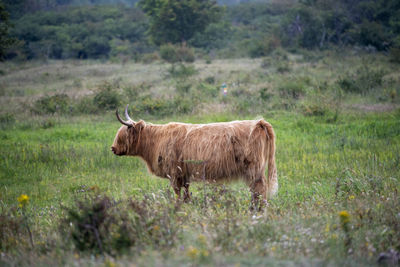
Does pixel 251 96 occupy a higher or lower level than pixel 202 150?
lower

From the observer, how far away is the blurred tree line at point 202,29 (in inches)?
1417

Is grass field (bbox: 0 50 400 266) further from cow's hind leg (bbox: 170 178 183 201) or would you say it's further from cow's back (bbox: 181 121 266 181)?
cow's back (bbox: 181 121 266 181)

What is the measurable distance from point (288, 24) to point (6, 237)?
41.5 metres

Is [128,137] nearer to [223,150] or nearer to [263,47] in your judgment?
[223,150]

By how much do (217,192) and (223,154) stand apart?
34.2 inches

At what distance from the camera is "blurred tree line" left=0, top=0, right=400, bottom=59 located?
36.0 metres

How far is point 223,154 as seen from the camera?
18.1ft

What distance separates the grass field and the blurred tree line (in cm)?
1949

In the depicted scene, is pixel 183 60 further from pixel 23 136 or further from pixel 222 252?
pixel 222 252

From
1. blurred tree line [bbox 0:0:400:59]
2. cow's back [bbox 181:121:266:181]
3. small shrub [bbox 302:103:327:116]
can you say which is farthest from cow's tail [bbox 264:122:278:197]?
blurred tree line [bbox 0:0:400:59]

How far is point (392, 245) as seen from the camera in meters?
3.40

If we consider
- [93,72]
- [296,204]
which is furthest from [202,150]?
[93,72]

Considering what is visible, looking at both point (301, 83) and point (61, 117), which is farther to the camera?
point (301, 83)

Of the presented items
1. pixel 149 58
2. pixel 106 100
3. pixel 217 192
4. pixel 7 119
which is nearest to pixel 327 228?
pixel 217 192
